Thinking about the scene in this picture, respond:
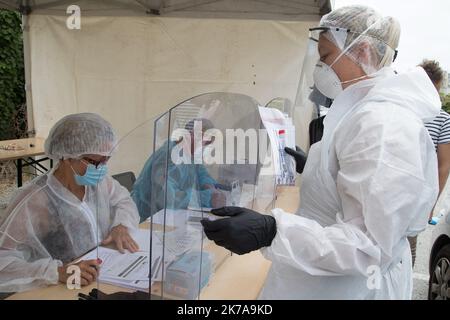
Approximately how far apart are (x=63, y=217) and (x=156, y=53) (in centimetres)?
249

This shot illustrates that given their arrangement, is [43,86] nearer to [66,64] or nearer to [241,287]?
[66,64]

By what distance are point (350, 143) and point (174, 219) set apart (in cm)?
52

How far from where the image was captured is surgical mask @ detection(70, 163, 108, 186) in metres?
1.51

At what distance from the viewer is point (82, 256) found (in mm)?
1476

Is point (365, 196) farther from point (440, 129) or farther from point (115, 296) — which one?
point (440, 129)

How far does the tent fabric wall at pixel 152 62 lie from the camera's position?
342 centimetres

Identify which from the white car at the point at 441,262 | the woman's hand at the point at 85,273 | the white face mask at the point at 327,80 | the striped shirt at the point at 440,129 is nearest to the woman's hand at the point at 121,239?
the woman's hand at the point at 85,273

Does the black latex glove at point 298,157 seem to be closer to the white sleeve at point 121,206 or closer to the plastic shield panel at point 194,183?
the plastic shield panel at point 194,183

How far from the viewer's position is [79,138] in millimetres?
1512

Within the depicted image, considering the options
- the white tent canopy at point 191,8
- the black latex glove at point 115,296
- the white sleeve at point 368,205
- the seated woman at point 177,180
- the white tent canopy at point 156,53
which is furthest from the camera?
the white tent canopy at point 156,53

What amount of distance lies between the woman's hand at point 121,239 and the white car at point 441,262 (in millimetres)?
1924

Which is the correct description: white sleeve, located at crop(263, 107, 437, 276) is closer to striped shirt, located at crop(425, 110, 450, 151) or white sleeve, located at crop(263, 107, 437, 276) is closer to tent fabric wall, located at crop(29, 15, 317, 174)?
striped shirt, located at crop(425, 110, 450, 151)

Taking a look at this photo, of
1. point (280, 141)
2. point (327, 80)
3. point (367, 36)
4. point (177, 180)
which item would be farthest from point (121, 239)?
point (367, 36)

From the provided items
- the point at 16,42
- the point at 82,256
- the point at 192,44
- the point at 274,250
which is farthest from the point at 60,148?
the point at 16,42
